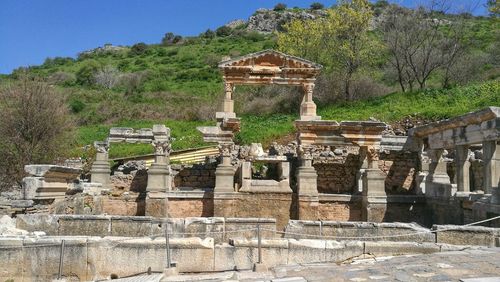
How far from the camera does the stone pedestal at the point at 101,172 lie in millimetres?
17094

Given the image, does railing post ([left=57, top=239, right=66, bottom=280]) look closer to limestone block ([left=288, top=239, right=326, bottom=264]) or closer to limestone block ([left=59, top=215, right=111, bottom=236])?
limestone block ([left=59, top=215, right=111, bottom=236])

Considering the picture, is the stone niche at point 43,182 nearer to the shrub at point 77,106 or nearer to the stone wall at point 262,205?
the stone wall at point 262,205

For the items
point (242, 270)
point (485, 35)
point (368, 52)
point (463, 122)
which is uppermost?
point (485, 35)

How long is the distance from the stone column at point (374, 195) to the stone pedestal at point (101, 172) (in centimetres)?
966

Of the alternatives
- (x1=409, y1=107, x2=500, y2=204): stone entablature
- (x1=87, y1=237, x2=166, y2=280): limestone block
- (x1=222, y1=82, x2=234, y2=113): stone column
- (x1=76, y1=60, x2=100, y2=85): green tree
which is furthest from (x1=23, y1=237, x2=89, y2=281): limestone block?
(x1=76, y1=60, x2=100, y2=85): green tree

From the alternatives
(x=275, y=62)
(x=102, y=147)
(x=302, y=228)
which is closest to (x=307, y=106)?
(x=275, y=62)

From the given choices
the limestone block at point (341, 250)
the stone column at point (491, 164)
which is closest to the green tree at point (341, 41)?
the stone column at point (491, 164)

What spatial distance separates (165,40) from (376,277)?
74176mm

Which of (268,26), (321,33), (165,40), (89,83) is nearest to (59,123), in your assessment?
(321,33)

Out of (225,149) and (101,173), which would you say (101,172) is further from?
(225,149)

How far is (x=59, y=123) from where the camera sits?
63.7ft

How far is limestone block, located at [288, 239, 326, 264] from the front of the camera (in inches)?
306

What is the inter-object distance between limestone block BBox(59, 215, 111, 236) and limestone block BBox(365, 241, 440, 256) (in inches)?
205

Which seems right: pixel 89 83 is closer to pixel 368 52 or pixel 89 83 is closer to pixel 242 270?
pixel 368 52
